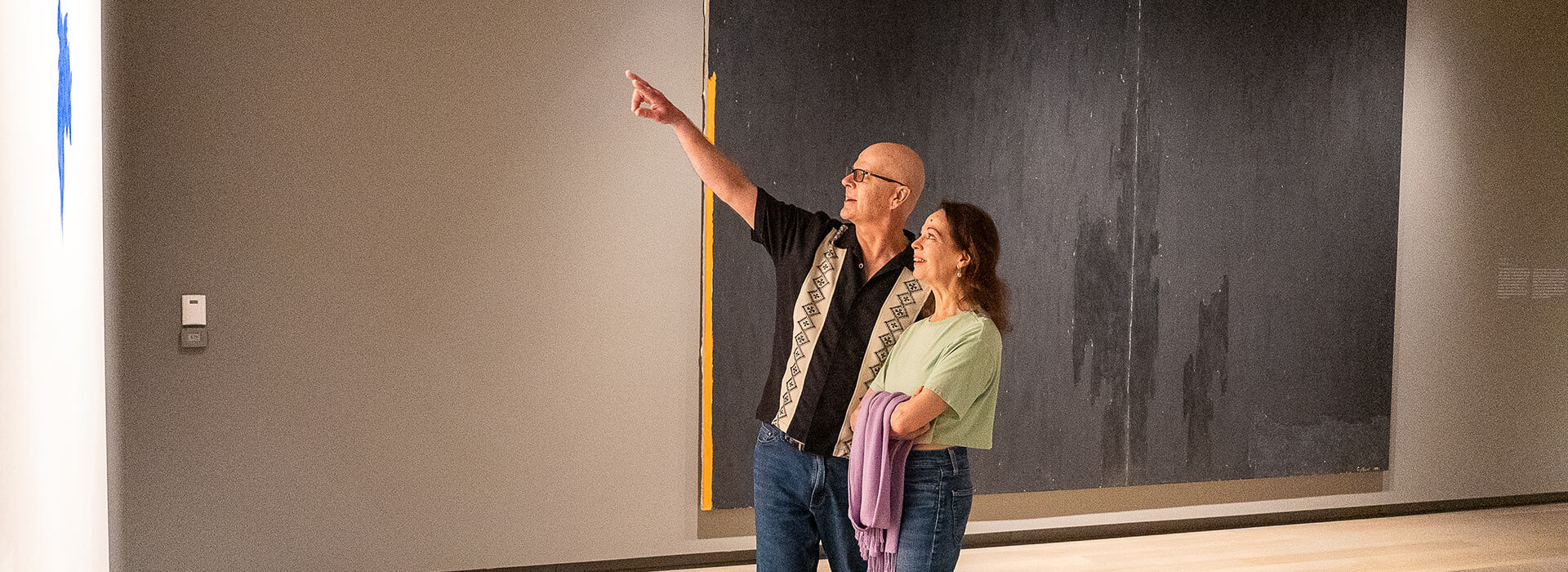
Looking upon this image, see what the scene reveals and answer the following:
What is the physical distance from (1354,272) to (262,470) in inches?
168

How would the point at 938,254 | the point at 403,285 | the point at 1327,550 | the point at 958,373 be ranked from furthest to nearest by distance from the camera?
1. the point at 1327,550
2. the point at 403,285
3. the point at 938,254
4. the point at 958,373

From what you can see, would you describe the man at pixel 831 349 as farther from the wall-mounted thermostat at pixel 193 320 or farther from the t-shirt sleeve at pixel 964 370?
the wall-mounted thermostat at pixel 193 320

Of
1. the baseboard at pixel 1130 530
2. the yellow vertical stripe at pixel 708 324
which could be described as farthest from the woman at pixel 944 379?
the baseboard at pixel 1130 530

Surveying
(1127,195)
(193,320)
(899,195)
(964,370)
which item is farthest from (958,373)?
(1127,195)

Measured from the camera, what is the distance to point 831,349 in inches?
78.3

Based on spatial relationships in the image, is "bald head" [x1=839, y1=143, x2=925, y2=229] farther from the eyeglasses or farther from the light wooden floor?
the light wooden floor

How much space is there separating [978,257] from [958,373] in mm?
222

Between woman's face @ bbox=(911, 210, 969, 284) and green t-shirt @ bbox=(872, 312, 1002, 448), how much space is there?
0.26 ft

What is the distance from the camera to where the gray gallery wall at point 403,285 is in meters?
3.17

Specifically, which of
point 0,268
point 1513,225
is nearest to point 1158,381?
point 1513,225

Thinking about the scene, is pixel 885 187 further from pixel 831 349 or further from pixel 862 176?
pixel 831 349

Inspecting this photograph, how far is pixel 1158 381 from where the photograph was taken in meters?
4.20

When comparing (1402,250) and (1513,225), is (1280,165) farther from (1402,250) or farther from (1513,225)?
(1513,225)

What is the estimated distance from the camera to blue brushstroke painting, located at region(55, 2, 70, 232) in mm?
1261
